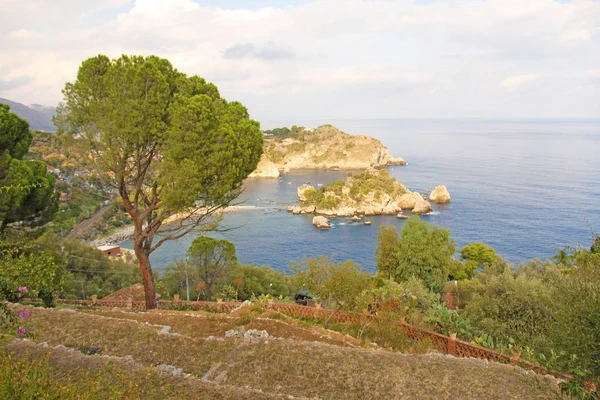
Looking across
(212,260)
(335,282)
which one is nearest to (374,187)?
(212,260)

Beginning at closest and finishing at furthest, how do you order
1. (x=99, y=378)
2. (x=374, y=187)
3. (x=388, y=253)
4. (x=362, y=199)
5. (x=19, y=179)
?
(x=99, y=378)
(x=19, y=179)
(x=388, y=253)
(x=362, y=199)
(x=374, y=187)

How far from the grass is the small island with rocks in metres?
61.1

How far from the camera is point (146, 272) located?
14.3 m

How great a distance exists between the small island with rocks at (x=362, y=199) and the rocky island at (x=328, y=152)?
161 ft

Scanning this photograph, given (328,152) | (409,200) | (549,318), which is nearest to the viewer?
(549,318)

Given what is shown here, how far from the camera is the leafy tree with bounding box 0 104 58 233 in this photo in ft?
40.7

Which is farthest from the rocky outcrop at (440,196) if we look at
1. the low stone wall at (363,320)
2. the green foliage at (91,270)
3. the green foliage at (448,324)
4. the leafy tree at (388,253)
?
the low stone wall at (363,320)

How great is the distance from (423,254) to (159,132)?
1828 centimetres

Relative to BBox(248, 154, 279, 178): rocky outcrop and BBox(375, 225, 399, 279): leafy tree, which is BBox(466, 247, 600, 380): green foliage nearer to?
BBox(375, 225, 399, 279): leafy tree

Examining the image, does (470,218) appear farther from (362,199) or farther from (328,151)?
(328,151)

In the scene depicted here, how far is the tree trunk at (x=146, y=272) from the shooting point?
14.1 metres

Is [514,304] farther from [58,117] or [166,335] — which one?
[58,117]

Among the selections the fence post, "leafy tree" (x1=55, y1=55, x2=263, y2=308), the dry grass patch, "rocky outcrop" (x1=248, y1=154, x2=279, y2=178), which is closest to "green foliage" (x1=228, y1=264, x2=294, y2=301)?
"leafy tree" (x1=55, y1=55, x2=263, y2=308)

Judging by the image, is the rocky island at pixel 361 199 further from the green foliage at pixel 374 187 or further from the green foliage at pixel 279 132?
the green foliage at pixel 279 132
